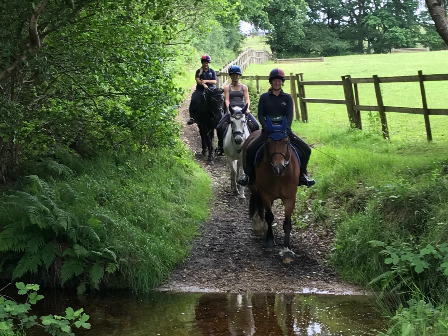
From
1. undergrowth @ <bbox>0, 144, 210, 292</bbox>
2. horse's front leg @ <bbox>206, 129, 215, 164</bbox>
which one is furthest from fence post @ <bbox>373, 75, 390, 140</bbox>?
undergrowth @ <bbox>0, 144, 210, 292</bbox>

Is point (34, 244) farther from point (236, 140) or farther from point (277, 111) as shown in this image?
point (236, 140)

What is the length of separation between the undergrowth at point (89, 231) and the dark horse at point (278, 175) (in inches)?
62.4

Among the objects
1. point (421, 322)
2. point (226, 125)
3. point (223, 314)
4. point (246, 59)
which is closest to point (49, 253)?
point (223, 314)

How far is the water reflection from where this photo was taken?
18.2ft

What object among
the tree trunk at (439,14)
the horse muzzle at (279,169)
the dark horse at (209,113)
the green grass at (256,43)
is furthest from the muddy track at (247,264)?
the green grass at (256,43)

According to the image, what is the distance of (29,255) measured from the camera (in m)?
6.82

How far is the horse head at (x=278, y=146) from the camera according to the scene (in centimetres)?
729

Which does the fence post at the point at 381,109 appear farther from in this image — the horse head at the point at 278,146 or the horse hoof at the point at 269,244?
the horse head at the point at 278,146

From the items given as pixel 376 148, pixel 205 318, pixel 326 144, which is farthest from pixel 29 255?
pixel 326 144

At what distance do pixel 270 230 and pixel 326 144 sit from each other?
19.3 feet

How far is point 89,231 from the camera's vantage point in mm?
7020

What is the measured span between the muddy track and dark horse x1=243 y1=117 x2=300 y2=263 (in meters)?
0.31

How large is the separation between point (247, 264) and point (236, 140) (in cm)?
318

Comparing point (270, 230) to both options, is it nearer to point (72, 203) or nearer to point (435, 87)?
point (72, 203)
